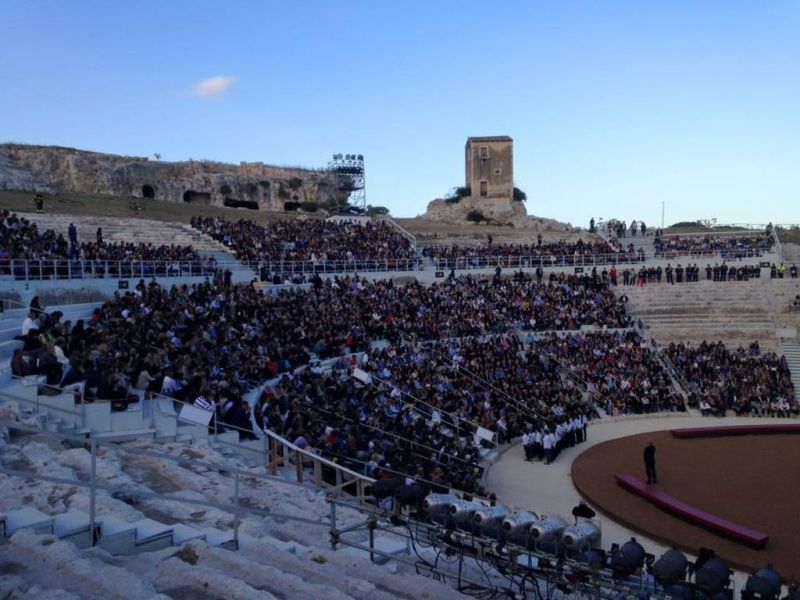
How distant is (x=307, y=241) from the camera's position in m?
39.3

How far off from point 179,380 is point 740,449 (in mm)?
16709

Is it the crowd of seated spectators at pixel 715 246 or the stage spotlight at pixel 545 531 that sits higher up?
the crowd of seated spectators at pixel 715 246

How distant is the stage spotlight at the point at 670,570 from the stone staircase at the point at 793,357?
2563 centimetres

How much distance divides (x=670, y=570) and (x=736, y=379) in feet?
80.6

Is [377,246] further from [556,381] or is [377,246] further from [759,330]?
[759,330]

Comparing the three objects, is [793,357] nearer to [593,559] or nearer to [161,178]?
[593,559]

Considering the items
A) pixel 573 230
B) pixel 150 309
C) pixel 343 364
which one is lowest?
pixel 343 364

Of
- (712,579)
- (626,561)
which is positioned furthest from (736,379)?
(712,579)

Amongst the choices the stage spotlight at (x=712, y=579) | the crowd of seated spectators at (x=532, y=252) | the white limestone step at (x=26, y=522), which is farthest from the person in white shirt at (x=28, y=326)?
the crowd of seated spectators at (x=532, y=252)

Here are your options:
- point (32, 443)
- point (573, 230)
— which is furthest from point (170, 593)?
point (573, 230)

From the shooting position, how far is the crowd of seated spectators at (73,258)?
2325 centimetres

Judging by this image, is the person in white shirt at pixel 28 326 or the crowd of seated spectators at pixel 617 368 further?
the crowd of seated spectators at pixel 617 368

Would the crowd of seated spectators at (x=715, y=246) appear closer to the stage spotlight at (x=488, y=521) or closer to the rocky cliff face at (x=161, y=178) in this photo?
the rocky cliff face at (x=161, y=178)

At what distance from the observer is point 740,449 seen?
22.4 meters
